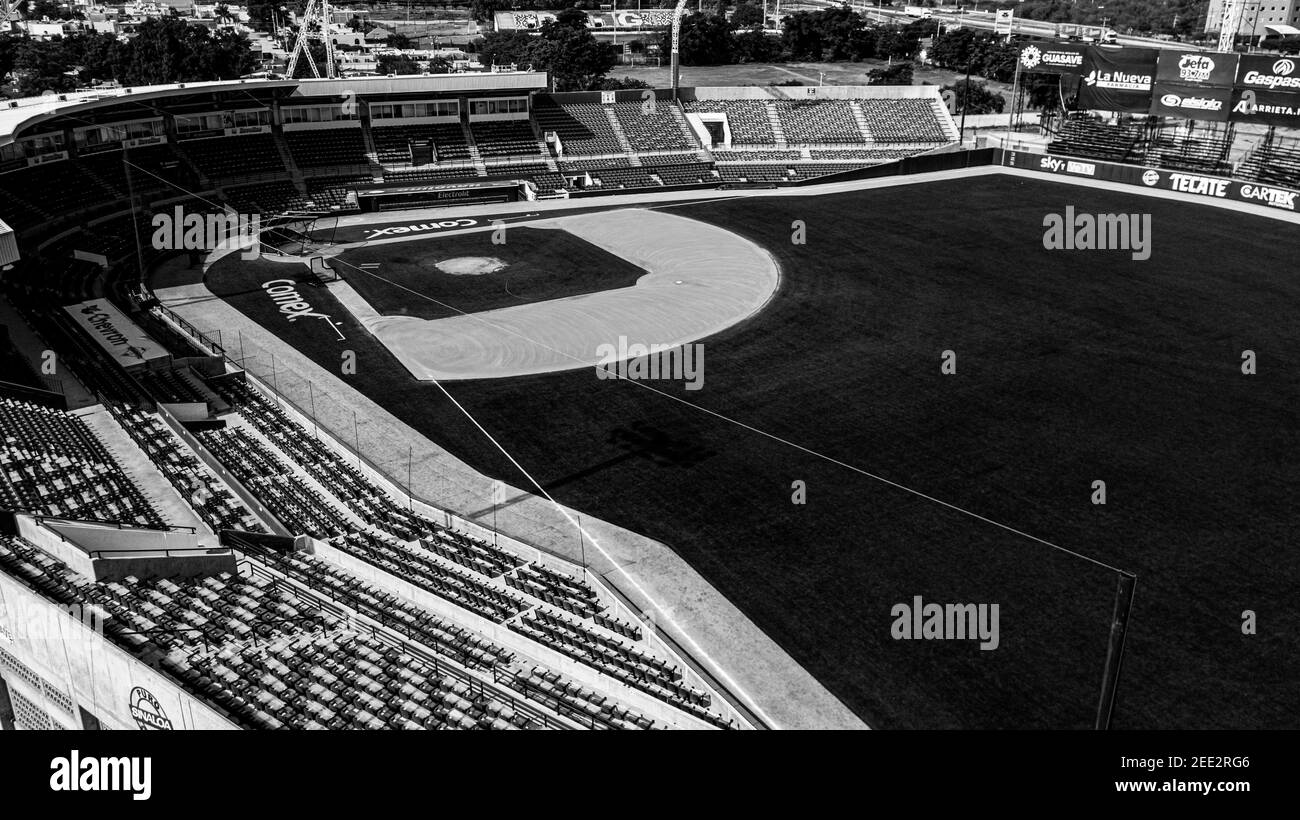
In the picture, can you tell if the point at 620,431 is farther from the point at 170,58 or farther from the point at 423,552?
the point at 170,58

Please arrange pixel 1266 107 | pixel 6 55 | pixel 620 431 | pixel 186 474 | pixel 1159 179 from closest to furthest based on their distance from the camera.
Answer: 1. pixel 186 474
2. pixel 620 431
3. pixel 1266 107
4. pixel 1159 179
5. pixel 6 55

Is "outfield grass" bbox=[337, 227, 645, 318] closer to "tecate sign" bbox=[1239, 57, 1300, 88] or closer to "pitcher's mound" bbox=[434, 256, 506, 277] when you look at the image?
"pitcher's mound" bbox=[434, 256, 506, 277]

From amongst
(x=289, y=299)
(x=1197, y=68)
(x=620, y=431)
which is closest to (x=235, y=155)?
(x=289, y=299)

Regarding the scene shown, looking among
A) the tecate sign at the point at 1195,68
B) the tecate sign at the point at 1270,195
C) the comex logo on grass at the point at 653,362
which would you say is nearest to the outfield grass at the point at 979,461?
the comex logo on grass at the point at 653,362
